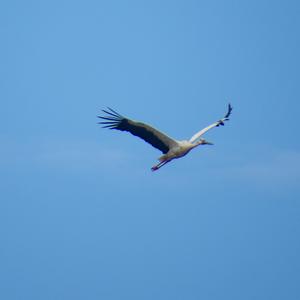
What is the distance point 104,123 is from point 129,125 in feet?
1.89

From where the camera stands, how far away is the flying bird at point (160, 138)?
3281cm

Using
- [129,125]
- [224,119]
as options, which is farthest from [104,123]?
[224,119]

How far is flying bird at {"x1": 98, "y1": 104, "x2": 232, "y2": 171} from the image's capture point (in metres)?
32.8

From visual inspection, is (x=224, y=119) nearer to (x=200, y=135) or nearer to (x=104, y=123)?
(x=200, y=135)

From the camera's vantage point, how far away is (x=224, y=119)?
33.5 metres

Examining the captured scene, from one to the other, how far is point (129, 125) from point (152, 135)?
2.05 feet

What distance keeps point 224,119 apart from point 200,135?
0.67m

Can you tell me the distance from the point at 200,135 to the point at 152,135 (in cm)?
119

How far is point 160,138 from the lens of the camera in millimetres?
33062

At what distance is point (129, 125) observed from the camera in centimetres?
3284

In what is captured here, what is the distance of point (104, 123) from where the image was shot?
32.9m

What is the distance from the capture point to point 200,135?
33.5 metres

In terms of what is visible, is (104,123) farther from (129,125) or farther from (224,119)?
(224,119)

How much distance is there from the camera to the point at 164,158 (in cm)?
3328
